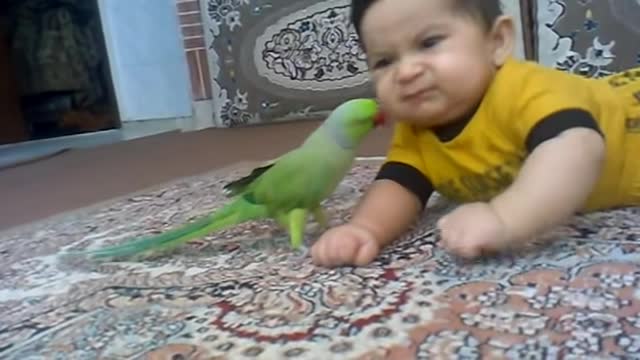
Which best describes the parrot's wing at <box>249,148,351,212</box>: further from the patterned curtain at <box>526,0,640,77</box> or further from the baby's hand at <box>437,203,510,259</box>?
the patterned curtain at <box>526,0,640,77</box>

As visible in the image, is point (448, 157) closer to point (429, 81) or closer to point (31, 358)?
point (429, 81)

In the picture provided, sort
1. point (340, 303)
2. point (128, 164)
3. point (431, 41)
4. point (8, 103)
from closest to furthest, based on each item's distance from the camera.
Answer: point (340, 303) → point (431, 41) → point (128, 164) → point (8, 103)

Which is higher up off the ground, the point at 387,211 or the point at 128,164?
the point at 387,211

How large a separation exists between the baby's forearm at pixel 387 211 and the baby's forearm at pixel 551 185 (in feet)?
0.44

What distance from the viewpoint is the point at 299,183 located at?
0.74m

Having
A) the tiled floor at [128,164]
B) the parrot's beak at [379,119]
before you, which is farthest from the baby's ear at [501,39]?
the tiled floor at [128,164]

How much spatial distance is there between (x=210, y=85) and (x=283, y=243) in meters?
1.88

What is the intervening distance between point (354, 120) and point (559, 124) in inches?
7.7

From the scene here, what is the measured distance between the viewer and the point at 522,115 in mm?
679

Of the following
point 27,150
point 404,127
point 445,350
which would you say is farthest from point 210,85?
point 445,350

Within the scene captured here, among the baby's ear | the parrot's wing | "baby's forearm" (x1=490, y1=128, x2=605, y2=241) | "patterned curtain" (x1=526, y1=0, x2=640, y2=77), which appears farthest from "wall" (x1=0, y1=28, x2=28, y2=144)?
Answer: "baby's forearm" (x1=490, y1=128, x2=605, y2=241)

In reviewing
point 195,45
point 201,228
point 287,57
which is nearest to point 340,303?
point 201,228

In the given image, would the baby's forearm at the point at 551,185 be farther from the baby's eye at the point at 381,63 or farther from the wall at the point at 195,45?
the wall at the point at 195,45

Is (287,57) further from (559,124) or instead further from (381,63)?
(559,124)
